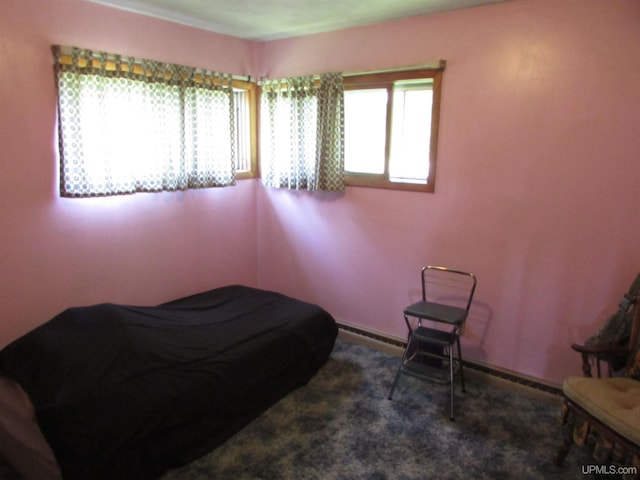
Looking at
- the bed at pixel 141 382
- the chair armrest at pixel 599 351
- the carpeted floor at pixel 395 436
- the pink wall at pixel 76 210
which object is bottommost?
the carpeted floor at pixel 395 436

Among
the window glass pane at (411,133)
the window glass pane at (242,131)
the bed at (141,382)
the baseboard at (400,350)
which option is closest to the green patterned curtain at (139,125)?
the window glass pane at (242,131)

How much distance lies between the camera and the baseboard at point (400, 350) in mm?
2742

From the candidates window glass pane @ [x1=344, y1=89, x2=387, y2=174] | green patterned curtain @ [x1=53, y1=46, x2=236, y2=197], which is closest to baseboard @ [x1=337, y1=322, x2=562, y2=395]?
window glass pane @ [x1=344, y1=89, x2=387, y2=174]

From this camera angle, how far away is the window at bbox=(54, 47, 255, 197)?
251 cm

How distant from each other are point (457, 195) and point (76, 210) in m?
2.44

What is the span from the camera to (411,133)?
3.08 meters

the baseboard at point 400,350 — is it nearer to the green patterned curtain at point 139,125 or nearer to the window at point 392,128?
the window at point 392,128

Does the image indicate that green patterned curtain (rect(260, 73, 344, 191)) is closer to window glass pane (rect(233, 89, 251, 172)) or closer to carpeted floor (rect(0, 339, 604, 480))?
window glass pane (rect(233, 89, 251, 172))

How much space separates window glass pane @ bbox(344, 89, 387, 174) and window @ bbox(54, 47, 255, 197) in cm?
91

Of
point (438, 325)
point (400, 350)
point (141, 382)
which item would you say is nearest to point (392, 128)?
point (438, 325)

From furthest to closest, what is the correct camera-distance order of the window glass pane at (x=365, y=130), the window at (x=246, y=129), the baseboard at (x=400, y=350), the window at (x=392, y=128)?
the window at (x=246, y=129) < the window glass pane at (x=365, y=130) < the window at (x=392, y=128) < the baseboard at (x=400, y=350)

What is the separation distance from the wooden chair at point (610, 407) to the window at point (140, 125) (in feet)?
8.81

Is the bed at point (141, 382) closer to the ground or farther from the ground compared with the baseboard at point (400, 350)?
farther from the ground

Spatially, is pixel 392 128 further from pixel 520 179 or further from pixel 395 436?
pixel 395 436
